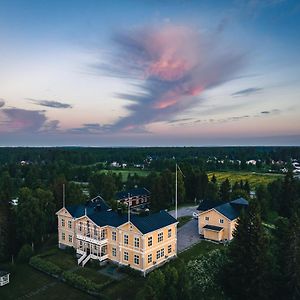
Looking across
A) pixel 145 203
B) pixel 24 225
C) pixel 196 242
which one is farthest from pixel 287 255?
pixel 145 203

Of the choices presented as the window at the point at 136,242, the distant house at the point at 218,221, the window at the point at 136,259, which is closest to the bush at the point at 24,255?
the window at the point at 136,259

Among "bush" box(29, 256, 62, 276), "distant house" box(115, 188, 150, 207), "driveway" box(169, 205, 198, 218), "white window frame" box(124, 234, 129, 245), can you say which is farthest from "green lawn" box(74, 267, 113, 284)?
"distant house" box(115, 188, 150, 207)

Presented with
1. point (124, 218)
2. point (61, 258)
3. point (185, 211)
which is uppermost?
point (124, 218)

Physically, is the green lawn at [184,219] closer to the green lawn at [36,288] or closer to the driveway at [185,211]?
the driveway at [185,211]

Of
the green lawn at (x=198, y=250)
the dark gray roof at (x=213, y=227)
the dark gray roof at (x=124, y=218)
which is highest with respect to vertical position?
the dark gray roof at (x=124, y=218)

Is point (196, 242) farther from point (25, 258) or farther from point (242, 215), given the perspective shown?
point (25, 258)

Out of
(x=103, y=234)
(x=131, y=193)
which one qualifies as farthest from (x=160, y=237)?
(x=131, y=193)

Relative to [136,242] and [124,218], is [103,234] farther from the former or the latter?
[136,242]
